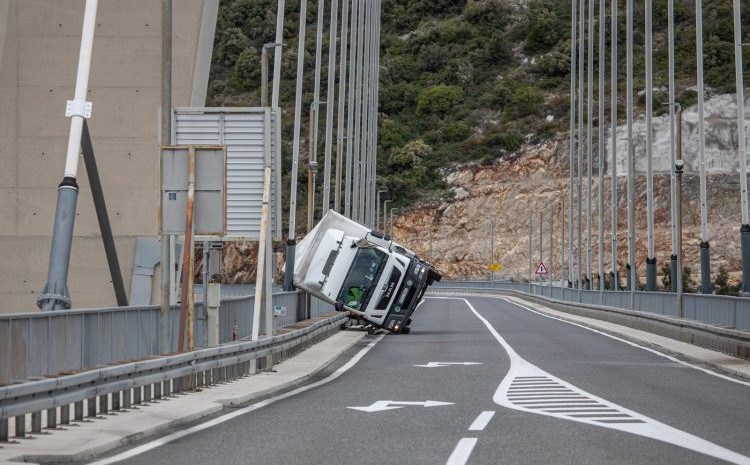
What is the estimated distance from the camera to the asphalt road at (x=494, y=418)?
46.1 ft

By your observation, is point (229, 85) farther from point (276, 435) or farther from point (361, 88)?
point (276, 435)

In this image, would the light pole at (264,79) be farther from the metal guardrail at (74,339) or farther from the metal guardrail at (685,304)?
the metal guardrail at (74,339)

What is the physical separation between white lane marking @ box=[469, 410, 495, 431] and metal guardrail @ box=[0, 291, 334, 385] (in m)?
4.67

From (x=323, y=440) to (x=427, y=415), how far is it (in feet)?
11.2

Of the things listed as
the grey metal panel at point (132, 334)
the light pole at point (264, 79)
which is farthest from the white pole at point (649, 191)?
the grey metal panel at point (132, 334)

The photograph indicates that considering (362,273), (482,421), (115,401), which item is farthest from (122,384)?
(362,273)

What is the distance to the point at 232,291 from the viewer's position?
80.2m

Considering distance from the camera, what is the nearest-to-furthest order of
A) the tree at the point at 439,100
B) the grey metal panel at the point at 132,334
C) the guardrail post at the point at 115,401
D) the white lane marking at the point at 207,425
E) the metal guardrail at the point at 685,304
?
the white lane marking at the point at 207,425 → the guardrail post at the point at 115,401 → the grey metal panel at the point at 132,334 → the metal guardrail at the point at 685,304 → the tree at the point at 439,100

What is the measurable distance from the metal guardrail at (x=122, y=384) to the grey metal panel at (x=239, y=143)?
7.93ft

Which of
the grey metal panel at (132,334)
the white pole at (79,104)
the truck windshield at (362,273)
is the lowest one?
the grey metal panel at (132,334)

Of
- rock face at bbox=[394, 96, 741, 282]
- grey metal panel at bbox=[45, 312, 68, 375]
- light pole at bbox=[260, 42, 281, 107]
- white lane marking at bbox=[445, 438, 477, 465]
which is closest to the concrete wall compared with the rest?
light pole at bbox=[260, 42, 281, 107]

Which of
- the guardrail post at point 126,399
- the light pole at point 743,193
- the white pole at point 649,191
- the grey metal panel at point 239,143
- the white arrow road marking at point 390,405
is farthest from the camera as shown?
the white pole at point 649,191

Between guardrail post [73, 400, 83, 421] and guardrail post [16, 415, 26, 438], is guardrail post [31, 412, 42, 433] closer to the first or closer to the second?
guardrail post [16, 415, 26, 438]

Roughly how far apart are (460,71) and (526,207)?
36426mm
